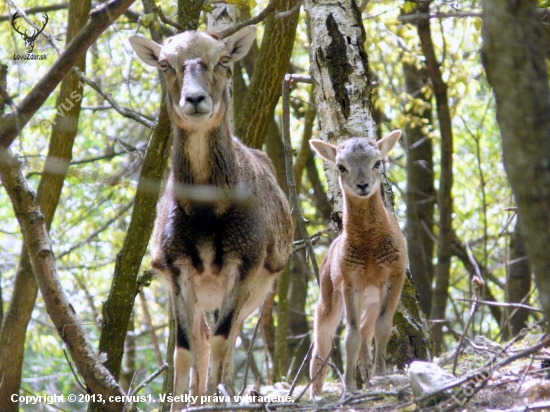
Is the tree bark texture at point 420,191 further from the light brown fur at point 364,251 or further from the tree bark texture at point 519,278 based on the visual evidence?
the light brown fur at point 364,251

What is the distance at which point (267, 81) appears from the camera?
33.3 ft

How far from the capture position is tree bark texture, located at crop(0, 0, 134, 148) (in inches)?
157

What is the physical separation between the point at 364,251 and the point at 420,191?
1010cm

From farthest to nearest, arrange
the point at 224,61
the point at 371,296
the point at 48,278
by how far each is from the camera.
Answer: the point at 371,296 → the point at 224,61 → the point at 48,278

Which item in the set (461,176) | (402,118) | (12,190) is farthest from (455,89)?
(12,190)

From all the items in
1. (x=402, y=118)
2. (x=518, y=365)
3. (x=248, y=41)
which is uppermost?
(x=402, y=118)

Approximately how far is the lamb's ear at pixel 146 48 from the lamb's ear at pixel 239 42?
2.20 feet

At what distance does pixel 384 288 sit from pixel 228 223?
2.05m

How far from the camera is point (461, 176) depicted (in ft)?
67.4

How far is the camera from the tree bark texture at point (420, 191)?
53.4ft

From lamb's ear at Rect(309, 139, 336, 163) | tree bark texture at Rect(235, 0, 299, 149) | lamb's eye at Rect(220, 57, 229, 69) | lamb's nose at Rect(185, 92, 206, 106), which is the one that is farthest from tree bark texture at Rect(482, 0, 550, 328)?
tree bark texture at Rect(235, 0, 299, 149)

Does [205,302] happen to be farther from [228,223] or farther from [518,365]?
[518,365]

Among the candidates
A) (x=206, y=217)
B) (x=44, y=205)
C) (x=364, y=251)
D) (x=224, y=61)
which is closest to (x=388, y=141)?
(x=364, y=251)

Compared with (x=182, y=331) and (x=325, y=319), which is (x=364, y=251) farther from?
(x=182, y=331)
